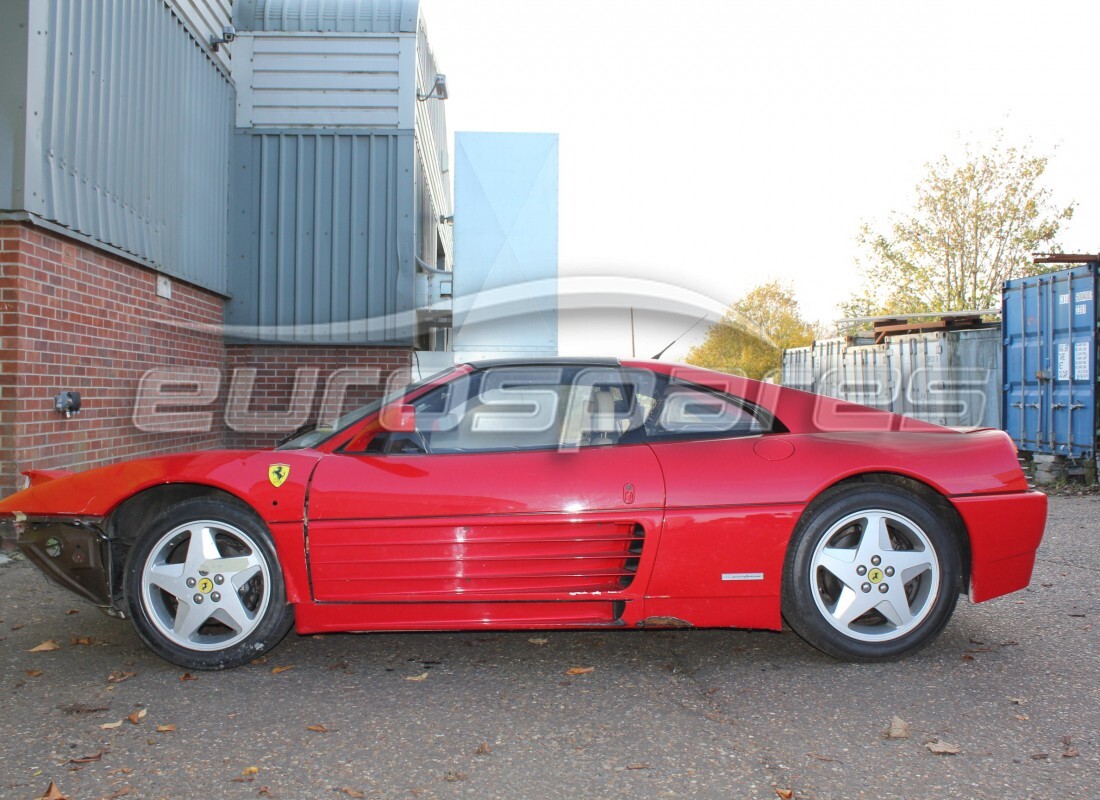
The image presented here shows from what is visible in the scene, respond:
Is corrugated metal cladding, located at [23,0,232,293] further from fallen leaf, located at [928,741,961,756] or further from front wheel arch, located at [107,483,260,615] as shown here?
fallen leaf, located at [928,741,961,756]

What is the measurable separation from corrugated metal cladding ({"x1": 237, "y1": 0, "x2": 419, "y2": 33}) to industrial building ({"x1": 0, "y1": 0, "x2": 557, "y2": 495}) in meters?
0.02

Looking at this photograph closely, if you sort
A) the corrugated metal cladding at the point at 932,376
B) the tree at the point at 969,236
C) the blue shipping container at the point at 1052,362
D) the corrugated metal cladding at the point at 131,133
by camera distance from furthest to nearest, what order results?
the tree at the point at 969,236 → the corrugated metal cladding at the point at 932,376 → the blue shipping container at the point at 1052,362 → the corrugated metal cladding at the point at 131,133

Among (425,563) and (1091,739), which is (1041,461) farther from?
(425,563)

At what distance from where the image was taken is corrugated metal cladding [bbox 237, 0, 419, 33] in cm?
967

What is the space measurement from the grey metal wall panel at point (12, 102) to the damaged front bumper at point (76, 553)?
290 centimetres

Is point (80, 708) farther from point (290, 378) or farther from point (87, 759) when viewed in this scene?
point (290, 378)

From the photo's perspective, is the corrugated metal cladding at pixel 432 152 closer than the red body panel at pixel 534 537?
No

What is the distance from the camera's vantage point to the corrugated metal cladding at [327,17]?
31.7 ft

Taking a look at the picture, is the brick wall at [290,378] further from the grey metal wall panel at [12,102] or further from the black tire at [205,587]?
the black tire at [205,587]

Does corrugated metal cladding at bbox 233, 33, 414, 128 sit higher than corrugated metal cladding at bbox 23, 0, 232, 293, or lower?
higher

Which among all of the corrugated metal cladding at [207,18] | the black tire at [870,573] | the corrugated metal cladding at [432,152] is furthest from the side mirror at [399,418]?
the corrugated metal cladding at [432,152]

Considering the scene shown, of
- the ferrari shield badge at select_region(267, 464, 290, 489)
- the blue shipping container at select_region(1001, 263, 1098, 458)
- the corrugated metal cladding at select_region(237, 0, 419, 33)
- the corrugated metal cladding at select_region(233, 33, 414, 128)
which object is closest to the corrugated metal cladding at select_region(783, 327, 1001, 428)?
the blue shipping container at select_region(1001, 263, 1098, 458)

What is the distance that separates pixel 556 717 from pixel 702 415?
141 centimetres

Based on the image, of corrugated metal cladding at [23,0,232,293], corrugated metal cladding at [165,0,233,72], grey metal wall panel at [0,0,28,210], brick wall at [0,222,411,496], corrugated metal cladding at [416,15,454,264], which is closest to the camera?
grey metal wall panel at [0,0,28,210]
